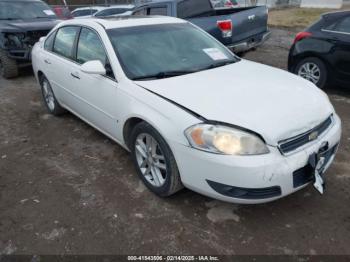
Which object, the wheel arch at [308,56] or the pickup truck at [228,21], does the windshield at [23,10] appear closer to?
the pickup truck at [228,21]

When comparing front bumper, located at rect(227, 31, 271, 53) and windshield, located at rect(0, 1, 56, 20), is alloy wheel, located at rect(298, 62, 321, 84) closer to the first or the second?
front bumper, located at rect(227, 31, 271, 53)

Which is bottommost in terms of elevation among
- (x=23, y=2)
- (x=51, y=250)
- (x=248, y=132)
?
(x=51, y=250)

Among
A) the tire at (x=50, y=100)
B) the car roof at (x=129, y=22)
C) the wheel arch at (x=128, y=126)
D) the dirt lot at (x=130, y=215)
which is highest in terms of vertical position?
the car roof at (x=129, y=22)

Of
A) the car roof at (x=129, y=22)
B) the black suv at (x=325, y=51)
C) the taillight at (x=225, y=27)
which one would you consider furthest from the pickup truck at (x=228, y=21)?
the car roof at (x=129, y=22)

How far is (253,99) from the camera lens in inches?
106

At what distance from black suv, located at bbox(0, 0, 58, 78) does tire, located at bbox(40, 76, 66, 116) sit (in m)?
2.66

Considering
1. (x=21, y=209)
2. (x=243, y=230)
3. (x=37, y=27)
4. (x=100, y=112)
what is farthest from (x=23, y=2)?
(x=243, y=230)

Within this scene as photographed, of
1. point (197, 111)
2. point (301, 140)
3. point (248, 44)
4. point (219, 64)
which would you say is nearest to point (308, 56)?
point (248, 44)

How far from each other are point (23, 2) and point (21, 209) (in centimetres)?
729

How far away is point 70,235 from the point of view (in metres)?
2.66

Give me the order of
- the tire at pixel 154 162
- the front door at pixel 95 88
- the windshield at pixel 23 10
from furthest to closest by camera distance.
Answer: the windshield at pixel 23 10 < the front door at pixel 95 88 < the tire at pixel 154 162

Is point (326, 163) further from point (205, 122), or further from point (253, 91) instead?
point (205, 122)

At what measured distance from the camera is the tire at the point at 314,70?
563 cm

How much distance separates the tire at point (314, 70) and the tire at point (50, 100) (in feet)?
14.0
